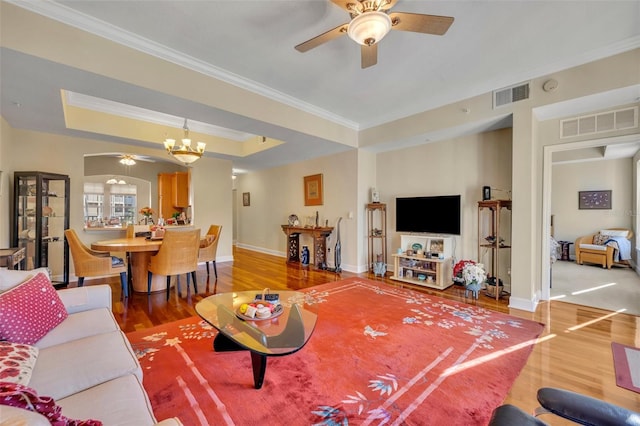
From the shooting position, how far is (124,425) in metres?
0.96

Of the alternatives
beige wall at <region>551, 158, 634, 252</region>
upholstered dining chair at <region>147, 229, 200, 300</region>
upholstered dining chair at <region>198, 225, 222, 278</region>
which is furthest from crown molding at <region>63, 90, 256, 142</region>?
beige wall at <region>551, 158, 634, 252</region>

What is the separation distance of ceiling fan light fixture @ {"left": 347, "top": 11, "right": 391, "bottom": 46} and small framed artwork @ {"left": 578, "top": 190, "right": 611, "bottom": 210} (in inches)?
291

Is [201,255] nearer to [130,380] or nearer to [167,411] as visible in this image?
[167,411]

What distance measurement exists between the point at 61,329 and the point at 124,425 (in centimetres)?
121

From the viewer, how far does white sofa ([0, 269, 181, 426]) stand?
101cm

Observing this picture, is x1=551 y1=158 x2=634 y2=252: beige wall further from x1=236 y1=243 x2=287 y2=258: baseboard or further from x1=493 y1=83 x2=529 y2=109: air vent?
x1=236 y1=243 x2=287 y2=258: baseboard

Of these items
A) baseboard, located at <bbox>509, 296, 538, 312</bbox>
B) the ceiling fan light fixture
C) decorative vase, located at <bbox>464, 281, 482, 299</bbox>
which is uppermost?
the ceiling fan light fixture

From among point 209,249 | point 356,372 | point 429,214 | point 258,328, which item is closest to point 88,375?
point 258,328

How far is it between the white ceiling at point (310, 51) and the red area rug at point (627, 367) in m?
2.57

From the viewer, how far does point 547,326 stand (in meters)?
2.83

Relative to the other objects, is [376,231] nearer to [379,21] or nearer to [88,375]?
[379,21]

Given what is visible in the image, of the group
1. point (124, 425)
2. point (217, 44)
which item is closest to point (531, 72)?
point (217, 44)

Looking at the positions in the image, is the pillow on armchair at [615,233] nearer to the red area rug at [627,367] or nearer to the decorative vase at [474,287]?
the decorative vase at [474,287]

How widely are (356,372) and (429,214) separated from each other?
3.34 m
